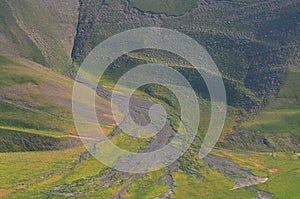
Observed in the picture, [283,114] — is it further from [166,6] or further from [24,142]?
[24,142]

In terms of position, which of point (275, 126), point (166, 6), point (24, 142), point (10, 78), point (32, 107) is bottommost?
point (24, 142)

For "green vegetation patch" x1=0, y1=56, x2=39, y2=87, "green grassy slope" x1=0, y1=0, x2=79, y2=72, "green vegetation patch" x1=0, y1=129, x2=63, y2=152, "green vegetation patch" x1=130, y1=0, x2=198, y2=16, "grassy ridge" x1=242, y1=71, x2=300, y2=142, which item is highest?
"green vegetation patch" x1=130, y1=0, x2=198, y2=16

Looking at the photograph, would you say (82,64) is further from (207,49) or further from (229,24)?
(229,24)

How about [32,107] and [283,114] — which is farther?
[283,114]

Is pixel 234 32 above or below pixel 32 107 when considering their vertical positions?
above

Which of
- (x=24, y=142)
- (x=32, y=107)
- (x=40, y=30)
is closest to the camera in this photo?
(x=24, y=142)

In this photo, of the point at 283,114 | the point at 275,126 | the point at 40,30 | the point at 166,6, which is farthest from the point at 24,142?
the point at 166,6

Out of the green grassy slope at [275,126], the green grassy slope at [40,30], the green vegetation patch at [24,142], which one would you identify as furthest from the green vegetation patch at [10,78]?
the green grassy slope at [275,126]

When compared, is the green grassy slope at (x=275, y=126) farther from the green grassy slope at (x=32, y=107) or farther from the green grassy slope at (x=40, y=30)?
the green grassy slope at (x=40, y=30)

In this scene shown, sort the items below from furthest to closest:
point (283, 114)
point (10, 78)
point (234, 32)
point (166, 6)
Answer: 1. point (166, 6)
2. point (234, 32)
3. point (283, 114)
4. point (10, 78)

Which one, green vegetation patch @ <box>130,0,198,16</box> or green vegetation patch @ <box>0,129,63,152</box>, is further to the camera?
green vegetation patch @ <box>130,0,198,16</box>

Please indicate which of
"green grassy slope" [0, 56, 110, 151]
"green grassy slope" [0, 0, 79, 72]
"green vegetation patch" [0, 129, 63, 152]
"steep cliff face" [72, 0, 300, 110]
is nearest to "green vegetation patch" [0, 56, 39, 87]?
"green grassy slope" [0, 56, 110, 151]

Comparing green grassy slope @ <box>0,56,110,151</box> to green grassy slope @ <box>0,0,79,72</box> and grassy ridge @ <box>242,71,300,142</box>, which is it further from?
grassy ridge @ <box>242,71,300,142</box>
